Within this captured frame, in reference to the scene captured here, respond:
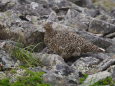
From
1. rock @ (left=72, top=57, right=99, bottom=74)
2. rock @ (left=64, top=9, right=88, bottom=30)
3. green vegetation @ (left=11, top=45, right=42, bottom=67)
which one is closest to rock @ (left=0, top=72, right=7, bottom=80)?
green vegetation @ (left=11, top=45, right=42, bottom=67)

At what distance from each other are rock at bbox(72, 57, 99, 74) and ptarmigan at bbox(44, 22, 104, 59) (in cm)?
44

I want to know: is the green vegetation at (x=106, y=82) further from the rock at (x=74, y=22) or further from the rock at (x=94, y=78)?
the rock at (x=74, y=22)

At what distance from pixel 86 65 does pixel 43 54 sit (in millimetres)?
1222

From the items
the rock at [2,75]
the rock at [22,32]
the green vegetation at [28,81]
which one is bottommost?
the rock at [22,32]

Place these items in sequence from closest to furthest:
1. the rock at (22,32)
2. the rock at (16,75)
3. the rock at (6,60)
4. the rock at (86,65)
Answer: the rock at (16,75) → the rock at (6,60) → the rock at (86,65) → the rock at (22,32)

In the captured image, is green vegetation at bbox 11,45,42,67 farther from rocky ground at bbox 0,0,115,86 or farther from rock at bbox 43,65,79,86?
rock at bbox 43,65,79,86

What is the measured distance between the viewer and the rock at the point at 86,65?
27.8ft

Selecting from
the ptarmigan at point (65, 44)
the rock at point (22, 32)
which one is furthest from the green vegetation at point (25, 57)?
the rock at point (22, 32)

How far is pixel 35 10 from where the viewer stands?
1455cm

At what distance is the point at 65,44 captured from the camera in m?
9.52

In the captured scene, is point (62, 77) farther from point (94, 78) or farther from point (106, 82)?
point (106, 82)

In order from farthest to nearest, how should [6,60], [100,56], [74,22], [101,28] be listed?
[74,22], [101,28], [100,56], [6,60]

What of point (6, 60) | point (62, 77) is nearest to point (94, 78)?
point (62, 77)

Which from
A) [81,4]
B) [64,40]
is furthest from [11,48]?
[81,4]
